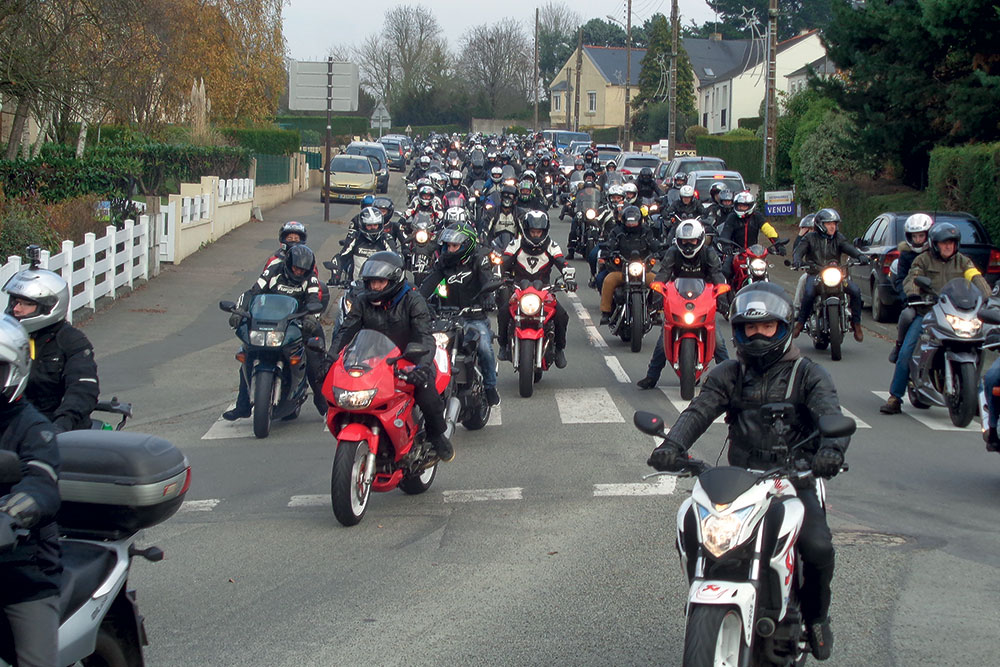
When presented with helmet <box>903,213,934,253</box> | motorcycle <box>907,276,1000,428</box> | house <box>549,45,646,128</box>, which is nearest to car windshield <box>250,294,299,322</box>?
motorcycle <box>907,276,1000,428</box>

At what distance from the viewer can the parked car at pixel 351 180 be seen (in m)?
43.0

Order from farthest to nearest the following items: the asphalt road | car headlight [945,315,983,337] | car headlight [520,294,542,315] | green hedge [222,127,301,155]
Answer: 1. green hedge [222,127,301,155]
2. car headlight [520,294,542,315]
3. car headlight [945,315,983,337]
4. the asphalt road

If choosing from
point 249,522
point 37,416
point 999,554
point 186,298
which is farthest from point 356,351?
point 186,298

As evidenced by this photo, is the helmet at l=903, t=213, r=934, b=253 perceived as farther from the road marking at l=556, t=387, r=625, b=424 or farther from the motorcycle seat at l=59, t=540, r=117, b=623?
the motorcycle seat at l=59, t=540, r=117, b=623

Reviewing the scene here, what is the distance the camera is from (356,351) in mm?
7836

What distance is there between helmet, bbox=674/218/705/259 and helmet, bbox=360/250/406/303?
488 centimetres

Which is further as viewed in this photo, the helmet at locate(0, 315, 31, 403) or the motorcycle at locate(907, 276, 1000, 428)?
the motorcycle at locate(907, 276, 1000, 428)

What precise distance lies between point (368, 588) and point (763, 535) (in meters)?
2.72

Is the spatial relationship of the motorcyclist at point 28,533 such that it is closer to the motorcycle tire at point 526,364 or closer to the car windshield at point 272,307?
the car windshield at point 272,307

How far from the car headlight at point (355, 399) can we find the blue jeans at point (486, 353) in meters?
3.39

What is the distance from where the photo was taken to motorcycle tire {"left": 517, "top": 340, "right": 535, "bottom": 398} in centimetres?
1245

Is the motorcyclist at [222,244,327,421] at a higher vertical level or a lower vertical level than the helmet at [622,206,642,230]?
lower

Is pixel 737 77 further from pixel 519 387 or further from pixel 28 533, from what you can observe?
pixel 28 533

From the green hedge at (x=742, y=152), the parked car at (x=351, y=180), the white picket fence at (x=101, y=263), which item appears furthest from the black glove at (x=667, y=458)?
the green hedge at (x=742, y=152)
